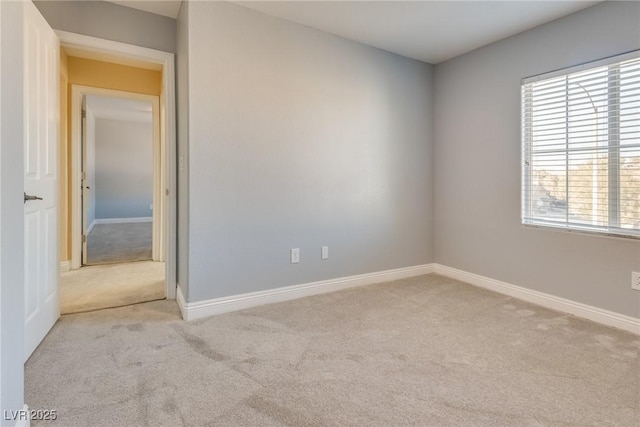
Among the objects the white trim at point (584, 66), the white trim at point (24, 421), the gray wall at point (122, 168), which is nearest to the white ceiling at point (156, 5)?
the white trim at point (24, 421)

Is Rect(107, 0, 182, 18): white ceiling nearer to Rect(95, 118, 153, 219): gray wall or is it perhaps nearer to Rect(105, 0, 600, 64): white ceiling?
Rect(105, 0, 600, 64): white ceiling

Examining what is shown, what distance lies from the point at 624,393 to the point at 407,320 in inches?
46.0

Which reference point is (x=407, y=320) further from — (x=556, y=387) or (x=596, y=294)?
(x=596, y=294)

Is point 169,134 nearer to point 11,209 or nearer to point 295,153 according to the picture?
point 295,153

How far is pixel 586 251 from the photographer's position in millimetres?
2479

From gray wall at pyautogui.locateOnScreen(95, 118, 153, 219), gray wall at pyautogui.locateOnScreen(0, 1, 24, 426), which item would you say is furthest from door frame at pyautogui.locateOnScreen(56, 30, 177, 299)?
gray wall at pyautogui.locateOnScreen(95, 118, 153, 219)

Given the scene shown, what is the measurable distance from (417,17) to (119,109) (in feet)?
20.9

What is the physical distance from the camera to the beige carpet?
8.89 ft

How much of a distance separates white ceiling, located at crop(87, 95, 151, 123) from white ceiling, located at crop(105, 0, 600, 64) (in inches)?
159

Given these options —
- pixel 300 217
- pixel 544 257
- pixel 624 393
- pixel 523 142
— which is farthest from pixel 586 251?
pixel 300 217

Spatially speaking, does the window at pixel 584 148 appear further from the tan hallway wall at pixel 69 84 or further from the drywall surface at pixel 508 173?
the tan hallway wall at pixel 69 84

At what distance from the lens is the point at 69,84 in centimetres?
362

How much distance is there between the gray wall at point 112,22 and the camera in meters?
2.39

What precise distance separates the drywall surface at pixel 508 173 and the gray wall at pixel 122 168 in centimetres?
726
